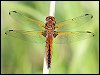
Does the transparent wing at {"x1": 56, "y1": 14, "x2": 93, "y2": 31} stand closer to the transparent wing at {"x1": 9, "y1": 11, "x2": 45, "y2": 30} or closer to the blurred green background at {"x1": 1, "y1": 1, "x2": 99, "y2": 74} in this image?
the blurred green background at {"x1": 1, "y1": 1, "x2": 99, "y2": 74}

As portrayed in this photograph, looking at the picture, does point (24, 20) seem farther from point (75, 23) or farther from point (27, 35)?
point (75, 23)

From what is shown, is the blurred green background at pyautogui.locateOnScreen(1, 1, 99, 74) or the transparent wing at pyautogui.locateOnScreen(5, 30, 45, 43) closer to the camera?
the transparent wing at pyautogui.locateOnScreen(5, 30, 45, 43)

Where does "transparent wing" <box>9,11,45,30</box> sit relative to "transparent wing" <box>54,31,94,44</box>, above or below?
above

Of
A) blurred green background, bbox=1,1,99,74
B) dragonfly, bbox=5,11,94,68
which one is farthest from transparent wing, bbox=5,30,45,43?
blurred green background, bbox=1,1,99,74

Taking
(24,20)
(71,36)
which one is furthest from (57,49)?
(24,20)

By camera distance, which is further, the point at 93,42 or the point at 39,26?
the point at 93,42

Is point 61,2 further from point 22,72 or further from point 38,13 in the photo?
point 22,72

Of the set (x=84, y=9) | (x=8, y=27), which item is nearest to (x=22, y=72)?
(x=8, y=27)
